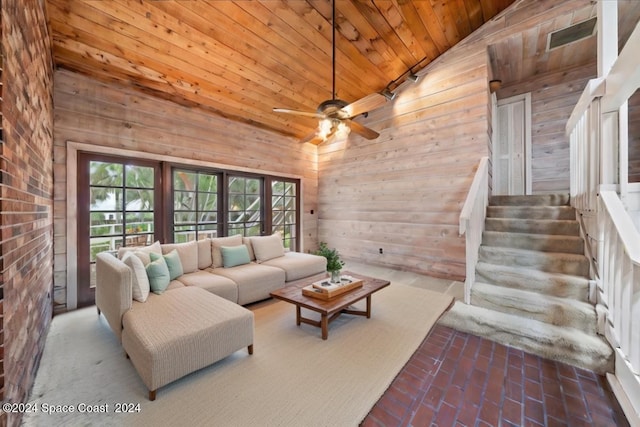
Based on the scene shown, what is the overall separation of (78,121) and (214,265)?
8.03 ft

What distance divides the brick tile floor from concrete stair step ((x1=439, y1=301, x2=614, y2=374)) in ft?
0.27

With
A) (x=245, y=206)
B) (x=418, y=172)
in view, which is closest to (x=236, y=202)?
(x=245, y=206)

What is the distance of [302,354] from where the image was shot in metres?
2.20

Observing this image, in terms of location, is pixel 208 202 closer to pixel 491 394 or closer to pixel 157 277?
pixel 157 277

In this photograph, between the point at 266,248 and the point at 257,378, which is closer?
the point at 257,378

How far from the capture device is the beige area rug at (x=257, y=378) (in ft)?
5.14

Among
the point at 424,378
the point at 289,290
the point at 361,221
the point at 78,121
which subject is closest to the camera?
the point at 424,378

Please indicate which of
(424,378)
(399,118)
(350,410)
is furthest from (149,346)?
(399,118)

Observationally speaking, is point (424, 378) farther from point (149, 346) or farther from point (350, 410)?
point (149, 346)

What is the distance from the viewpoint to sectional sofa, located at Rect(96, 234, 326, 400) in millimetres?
1750

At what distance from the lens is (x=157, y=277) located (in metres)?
2.59

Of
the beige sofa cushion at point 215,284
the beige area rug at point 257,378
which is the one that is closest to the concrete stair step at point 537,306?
the beige area rug at point 257,378

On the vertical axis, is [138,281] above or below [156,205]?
below

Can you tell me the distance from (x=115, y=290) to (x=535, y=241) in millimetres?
4514
